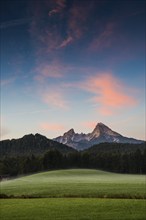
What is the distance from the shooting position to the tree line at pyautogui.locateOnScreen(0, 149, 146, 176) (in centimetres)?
17762

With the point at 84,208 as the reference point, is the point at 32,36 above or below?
above

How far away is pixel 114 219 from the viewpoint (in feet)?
94.3

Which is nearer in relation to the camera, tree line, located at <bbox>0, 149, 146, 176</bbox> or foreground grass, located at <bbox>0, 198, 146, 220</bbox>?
foreground grass, located at <bbox>0, 198, 146, 220</bbox>

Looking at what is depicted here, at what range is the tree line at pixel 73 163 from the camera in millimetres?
177625

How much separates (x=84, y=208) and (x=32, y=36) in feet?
83.5

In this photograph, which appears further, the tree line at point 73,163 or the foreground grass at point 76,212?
the tree line at point 73,163

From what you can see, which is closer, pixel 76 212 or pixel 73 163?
pixel 76 212

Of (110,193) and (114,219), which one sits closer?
(114,219)

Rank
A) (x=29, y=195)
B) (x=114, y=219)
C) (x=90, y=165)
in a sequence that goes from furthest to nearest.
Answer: (x=90, y=165)
(x=29, y=195)
(x=114, y=219)

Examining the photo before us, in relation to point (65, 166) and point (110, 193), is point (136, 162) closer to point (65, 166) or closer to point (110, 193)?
point (65, 166)

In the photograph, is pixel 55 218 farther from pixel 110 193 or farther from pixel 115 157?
pixel 115 157

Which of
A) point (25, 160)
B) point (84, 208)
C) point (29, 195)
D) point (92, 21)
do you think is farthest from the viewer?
point (25, 160)

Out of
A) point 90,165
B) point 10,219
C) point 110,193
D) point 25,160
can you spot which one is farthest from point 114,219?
point 90,165

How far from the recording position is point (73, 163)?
7608 inches
